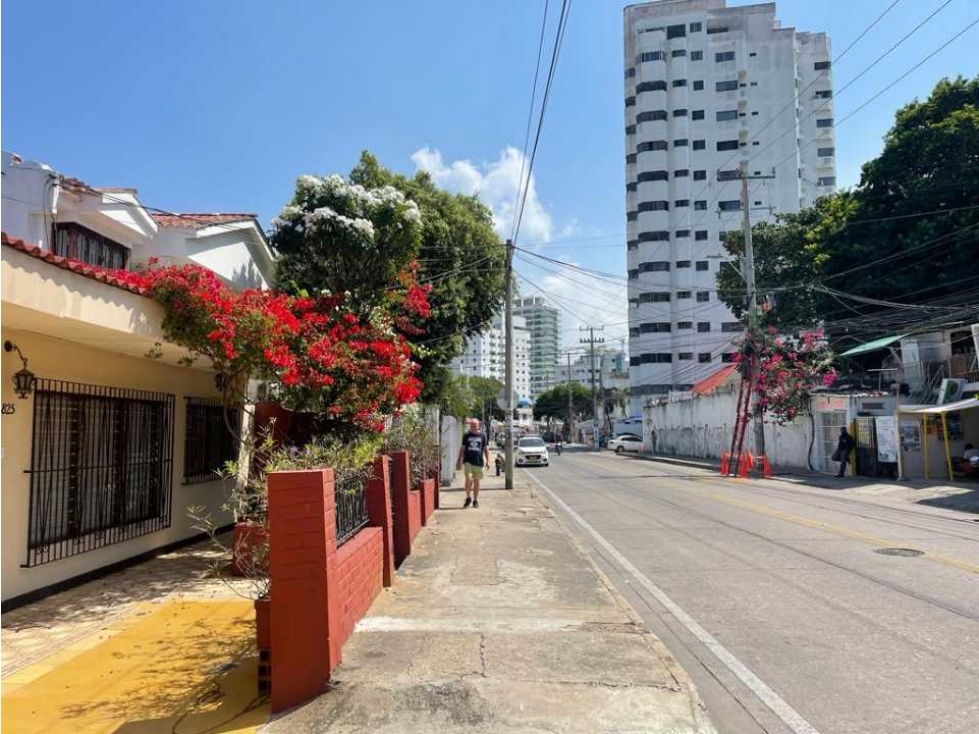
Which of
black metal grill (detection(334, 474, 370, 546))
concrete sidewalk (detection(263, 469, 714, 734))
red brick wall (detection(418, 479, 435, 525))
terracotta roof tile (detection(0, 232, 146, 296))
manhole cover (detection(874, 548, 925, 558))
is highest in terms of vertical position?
terracotta roof tile (detection(0, 232, 146, 296))

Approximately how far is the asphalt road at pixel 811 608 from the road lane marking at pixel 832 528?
0.09 feet

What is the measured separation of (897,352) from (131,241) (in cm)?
2830

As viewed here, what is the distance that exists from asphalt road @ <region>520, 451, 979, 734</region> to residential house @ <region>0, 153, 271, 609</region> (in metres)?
5.99

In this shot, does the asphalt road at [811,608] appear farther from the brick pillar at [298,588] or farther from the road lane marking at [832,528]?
the brick pillar at [298,588]

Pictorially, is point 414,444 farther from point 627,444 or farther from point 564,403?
point 564,403

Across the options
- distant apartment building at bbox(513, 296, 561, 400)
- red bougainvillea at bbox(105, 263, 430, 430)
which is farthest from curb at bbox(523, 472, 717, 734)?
distant apartment building at bbox(513, 296, 561, 400)

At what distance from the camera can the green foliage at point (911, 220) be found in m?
28.1

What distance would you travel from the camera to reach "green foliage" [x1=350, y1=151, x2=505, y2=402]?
17.2m

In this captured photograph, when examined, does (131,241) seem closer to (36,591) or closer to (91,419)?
(91,419)

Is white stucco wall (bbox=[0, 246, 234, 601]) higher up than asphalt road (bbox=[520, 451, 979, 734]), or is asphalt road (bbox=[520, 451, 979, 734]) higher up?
white stucco wall (bbox=[0, 246, 234, 601])

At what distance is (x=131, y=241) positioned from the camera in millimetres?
11914

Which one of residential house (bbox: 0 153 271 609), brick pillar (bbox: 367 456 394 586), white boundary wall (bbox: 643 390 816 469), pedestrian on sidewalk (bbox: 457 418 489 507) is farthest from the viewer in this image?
white boundary wall (bbox: 643 390 816 469)

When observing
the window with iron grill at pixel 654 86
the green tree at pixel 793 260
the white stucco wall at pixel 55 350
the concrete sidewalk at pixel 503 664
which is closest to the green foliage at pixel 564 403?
the window with iron grill at pixel 654 86

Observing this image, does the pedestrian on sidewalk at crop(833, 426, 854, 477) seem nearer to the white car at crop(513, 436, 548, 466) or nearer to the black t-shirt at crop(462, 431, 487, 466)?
the white car at crop(513, 436, 548, 466)
